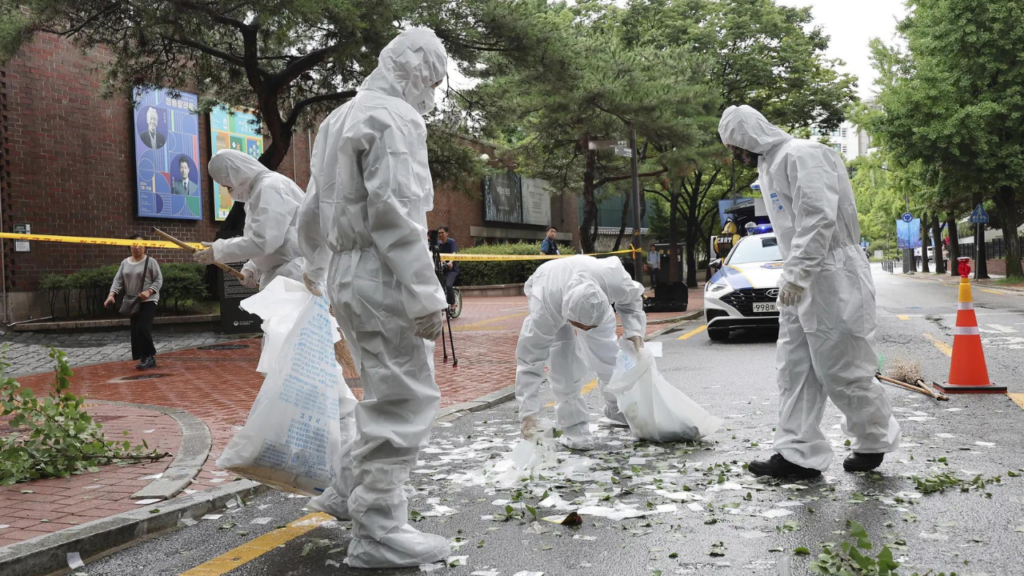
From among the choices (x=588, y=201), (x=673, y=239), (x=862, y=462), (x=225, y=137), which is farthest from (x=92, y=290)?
(x=673, y=239)

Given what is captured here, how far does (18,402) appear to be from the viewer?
16.5ft

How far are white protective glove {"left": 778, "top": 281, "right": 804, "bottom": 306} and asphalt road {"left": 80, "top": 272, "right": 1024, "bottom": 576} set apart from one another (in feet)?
3.26

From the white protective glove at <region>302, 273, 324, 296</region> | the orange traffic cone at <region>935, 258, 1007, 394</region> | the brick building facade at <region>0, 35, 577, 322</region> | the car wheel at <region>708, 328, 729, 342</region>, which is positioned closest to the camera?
the white protective glove at <region>302, 273, 324, 296</region>

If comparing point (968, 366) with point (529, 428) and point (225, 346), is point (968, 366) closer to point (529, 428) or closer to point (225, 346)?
point (529, 428)

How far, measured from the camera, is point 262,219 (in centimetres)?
494

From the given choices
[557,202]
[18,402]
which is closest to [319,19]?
[18,402]

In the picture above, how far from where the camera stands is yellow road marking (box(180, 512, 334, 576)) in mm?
3400

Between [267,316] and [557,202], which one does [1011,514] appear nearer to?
[267,316]

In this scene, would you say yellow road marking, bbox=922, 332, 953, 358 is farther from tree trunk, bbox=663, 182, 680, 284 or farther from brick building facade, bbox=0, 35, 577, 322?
tree trunk, bbox=663, 182, 680, 284

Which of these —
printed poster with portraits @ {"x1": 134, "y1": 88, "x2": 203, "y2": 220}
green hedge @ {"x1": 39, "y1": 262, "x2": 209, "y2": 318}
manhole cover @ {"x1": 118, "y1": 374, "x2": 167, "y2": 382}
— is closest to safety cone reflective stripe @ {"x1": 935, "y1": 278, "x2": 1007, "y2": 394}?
manhole cover @ {"x1": 118, "y1": 374, "x2": 167, "y2": 382}

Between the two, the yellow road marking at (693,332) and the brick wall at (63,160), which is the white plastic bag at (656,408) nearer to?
the yellow road marking at (693,332)

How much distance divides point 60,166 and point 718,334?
513 inches

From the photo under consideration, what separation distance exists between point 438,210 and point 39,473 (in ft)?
94.1

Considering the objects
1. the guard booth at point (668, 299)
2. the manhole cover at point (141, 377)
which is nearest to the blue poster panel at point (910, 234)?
the guard booth at point (668, 299)
